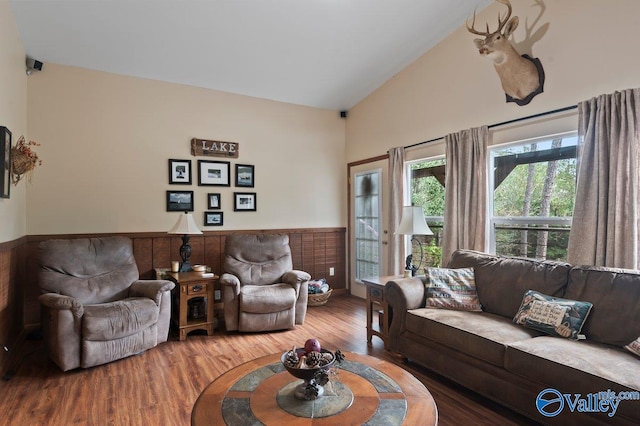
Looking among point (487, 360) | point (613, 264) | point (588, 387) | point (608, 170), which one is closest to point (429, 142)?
point (608, 170)

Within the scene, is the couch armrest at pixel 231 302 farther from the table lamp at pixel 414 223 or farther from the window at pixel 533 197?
the window at pixel 533 197

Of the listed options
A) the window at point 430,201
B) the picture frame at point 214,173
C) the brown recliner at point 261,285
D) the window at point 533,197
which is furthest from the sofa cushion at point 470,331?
the picture frame at point 214,173

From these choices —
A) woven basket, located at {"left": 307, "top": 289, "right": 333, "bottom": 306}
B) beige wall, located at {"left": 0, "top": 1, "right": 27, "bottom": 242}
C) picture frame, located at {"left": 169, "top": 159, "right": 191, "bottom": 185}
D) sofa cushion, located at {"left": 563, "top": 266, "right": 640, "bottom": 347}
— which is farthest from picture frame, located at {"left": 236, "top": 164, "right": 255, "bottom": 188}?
sofa cushion, located at {"left": 563, "top": 266, "right": 640, "bottom": 347}

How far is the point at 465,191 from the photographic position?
143 inches

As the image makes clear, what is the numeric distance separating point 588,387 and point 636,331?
0.65 m

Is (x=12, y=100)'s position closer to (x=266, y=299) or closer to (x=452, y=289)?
(x=266, y=299)

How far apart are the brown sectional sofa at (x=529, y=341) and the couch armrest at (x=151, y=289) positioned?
2098 mm

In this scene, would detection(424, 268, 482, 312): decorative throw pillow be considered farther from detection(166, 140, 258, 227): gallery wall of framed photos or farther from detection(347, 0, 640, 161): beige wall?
detection(166, 140, 258, 227): gallery wall of framed photos

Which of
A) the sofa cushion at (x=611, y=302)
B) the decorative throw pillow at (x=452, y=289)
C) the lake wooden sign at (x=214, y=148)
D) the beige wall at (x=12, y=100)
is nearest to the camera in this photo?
the sofa cushion at (x=611, y=302)

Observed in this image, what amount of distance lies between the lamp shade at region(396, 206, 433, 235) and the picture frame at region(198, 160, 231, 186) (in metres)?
2.42

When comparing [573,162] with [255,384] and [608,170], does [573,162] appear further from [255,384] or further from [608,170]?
[255,384]

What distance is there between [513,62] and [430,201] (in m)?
1.72

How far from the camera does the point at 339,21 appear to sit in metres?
3.53

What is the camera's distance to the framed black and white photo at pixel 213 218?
14.8ft
